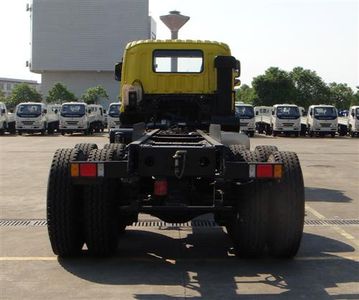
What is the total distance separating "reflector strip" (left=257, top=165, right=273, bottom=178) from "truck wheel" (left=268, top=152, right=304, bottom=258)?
0.94 ft

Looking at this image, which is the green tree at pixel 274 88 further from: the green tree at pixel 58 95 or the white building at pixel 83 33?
the white building at pixel 83 33

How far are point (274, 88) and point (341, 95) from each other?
14580 mm

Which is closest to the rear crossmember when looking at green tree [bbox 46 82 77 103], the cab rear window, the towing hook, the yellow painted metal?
the towing hook

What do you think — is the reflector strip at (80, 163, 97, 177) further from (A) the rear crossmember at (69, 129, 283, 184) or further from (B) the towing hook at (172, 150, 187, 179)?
(B) the towing hook at (172, 150, 187, 179)

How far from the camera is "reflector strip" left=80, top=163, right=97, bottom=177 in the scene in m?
5.43

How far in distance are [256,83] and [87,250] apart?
70875mm

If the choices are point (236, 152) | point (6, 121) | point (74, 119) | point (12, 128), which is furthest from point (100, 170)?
point (12, 128)

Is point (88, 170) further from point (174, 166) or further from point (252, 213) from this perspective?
point (252, 213)

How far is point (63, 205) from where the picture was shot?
5711 millimetres

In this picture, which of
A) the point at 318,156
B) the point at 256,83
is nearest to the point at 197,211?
the point at 318,156

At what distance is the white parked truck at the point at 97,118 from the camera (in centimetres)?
3519

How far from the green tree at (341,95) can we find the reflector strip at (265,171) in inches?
3108

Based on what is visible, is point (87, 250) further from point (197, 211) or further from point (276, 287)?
point (276, 287)

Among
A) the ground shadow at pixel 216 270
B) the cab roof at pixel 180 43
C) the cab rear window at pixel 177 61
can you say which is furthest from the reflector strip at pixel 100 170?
the cab roof at pixel 180 43
